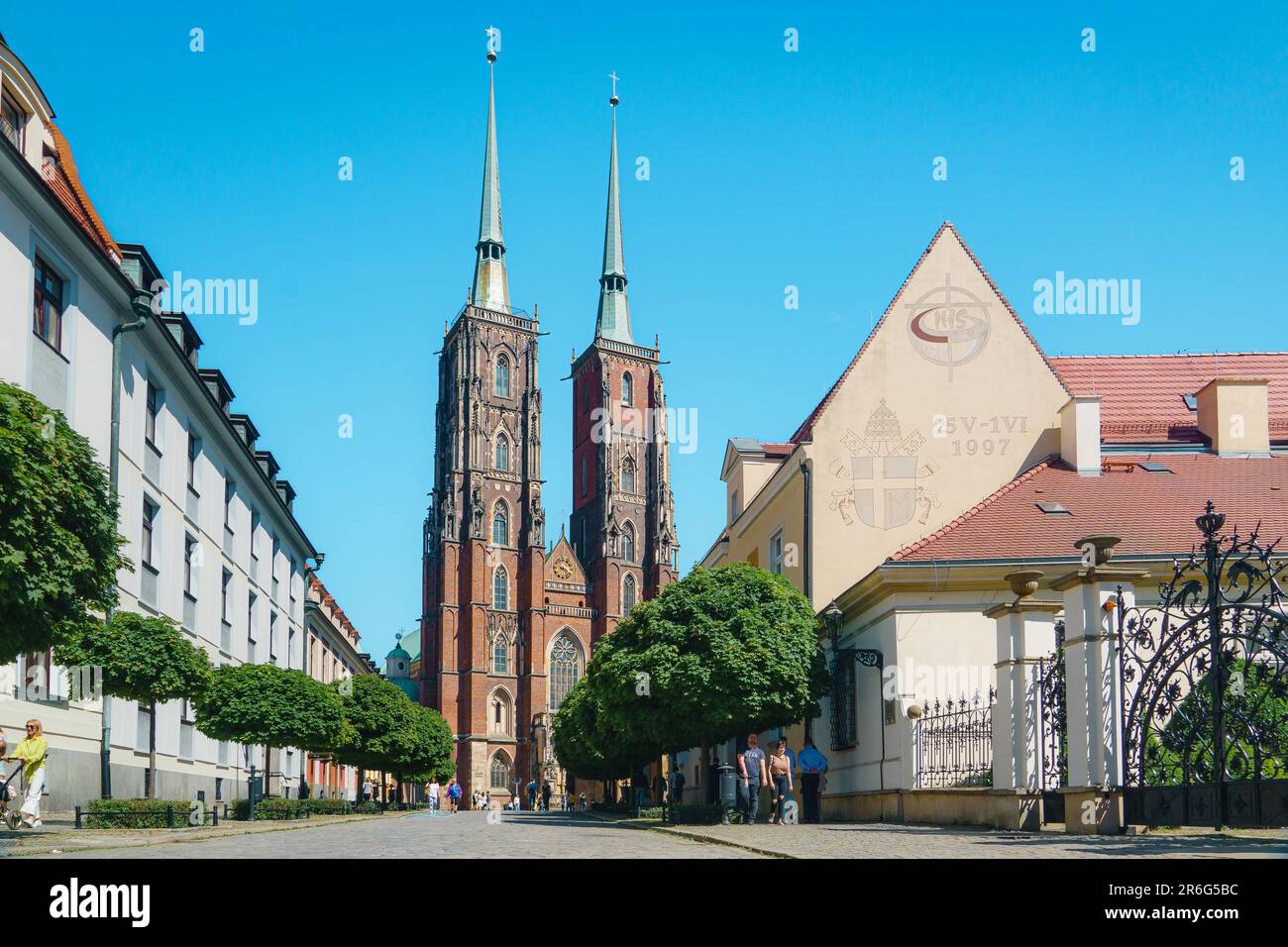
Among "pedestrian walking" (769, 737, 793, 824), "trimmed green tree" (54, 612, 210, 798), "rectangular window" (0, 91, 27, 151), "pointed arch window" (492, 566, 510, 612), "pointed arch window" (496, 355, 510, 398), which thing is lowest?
"pedestrian walking" (769, 737, 793, 824)

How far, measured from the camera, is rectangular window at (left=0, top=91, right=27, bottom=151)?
2408 cm

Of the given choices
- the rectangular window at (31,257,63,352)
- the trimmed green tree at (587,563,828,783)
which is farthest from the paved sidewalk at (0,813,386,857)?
the rectangular window at (31,257,63,352)

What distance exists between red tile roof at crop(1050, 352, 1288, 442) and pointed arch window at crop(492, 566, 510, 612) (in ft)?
265

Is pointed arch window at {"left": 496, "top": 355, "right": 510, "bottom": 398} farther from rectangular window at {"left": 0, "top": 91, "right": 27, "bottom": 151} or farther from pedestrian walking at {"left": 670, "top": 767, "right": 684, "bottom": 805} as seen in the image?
rectangular window at {"left": 0, "top": 91, "right": 27, "bottom": 151}

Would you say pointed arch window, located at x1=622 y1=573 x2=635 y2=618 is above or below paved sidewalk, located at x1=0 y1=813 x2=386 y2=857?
above

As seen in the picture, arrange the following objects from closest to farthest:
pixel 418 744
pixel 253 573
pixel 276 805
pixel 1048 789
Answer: pixel 1048 789, pixel 276 805, pixel 253 573, pixel 418 744

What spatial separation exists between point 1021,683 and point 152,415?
69.5 feet

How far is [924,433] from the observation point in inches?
1252
